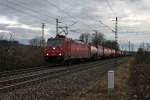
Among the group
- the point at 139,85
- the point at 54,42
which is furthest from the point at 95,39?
the point at 139,85

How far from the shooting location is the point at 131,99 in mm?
14477

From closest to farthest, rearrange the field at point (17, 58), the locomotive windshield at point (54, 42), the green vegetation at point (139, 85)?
1. the green vegetation at point (139, 85)
2. the field at point (17, 58)
3. the locomotive windshield at point (54, 42)

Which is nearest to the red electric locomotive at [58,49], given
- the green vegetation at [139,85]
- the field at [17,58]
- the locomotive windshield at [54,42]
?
the locomotive windshield at [54,42]

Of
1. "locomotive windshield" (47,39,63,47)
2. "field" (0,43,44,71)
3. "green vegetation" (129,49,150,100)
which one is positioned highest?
"locomotive windshield" (47,39,63,47)

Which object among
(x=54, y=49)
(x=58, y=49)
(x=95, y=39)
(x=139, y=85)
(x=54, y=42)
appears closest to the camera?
(x=139, y=85)

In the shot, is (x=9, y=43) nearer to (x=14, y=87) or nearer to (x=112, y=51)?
(x=14, y=87)

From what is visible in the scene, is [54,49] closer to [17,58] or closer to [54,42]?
[54,42]

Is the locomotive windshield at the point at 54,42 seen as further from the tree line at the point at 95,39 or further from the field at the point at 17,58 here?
the tree line at the point at 95,39

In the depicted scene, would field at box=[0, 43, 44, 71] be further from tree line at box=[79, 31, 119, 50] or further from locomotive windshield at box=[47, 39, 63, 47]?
tree line at box=[79, 31, 119, 50]

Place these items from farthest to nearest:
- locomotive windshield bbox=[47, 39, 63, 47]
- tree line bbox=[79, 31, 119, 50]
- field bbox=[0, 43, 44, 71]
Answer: tree line bbox=[79, 31, 119, 50] < locomotive windshield bbox=[47, 39, 63, 47] < field bbox=[0, 43, 44, 71]

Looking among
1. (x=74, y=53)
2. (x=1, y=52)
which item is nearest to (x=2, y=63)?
(x=1, y=52)

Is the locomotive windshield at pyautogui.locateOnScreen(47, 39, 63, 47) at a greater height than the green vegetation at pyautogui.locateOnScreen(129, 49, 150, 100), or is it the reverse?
the locomotive windshield at pyautogui.locateOnScreen(47, 39, 63, 47)

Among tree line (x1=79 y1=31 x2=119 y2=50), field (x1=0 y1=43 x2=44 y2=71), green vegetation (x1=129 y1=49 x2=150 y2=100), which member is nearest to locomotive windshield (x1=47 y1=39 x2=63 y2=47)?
field (x1=0 y1=43 x2=44 y2=71)

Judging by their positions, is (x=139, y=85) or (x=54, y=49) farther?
(x=54, y=49)
